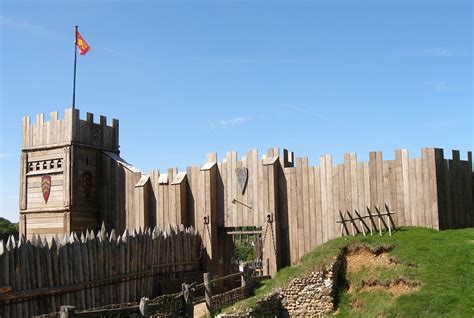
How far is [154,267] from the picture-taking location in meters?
17.5

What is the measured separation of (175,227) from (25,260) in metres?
7.30

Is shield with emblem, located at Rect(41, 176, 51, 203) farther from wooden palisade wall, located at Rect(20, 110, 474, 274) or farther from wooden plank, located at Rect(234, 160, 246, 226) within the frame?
wooden plank, located at Rect(234, 160, 246, 226)

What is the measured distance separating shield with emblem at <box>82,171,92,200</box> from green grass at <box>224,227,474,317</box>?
373 inches

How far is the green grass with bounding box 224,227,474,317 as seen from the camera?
12555mm

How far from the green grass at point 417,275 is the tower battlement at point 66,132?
10468 millimetres

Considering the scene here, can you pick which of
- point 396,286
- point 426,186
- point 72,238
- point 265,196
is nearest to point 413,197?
point 426,186

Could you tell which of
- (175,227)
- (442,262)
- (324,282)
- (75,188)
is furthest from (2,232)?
(442,262)

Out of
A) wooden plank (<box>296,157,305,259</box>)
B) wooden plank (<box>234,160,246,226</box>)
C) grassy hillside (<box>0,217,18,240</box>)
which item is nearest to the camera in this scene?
wooden plank (<box>296,157,305,259</box>)

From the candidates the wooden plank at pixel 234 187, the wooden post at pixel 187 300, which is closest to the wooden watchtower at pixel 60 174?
the wooden plank at pixel 234 187

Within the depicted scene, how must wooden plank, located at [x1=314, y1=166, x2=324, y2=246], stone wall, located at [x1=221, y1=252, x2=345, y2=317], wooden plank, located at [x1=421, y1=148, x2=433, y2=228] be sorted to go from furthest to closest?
wooden plank, located at [x1=314, y1=166, x2=324, y2=246] → wooden plank, located at [x1=421, y1=148, x2=433, y2=228] → stone wall, located at [x1=221, y1=252, x2=345, y2=317]

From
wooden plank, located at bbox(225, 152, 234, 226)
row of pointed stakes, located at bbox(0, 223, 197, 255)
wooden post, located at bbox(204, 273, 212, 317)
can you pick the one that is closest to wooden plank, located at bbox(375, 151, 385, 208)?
wooden plank, located at bbox(225, 152, 234, 226)

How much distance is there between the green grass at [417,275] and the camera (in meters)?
12.6

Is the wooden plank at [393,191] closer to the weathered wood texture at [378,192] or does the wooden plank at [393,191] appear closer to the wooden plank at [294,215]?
the weathered wood texture at [378,192]

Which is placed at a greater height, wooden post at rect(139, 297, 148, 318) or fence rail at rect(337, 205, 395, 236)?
fence rail at rect(337, 205, 395, 236)
